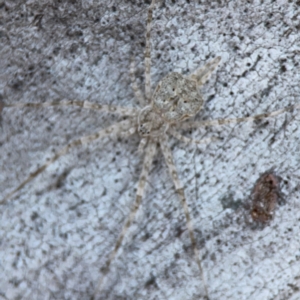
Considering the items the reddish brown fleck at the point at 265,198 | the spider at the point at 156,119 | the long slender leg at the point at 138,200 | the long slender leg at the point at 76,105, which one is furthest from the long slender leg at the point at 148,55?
the reddish brown fleck at the point at 265,198

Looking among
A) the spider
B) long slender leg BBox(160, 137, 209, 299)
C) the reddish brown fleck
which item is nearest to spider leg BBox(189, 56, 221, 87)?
the spider

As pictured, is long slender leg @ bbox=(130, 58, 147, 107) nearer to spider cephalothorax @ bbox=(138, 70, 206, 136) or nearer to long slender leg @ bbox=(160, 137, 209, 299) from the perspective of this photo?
spider cephalothorax @ bbox=(138, 70, 206, 136)

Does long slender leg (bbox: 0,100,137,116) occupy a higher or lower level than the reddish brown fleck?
higher

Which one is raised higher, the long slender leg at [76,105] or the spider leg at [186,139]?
the long slender leg at [76,105]

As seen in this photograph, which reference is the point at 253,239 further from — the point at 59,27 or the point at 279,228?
the point at 59,27

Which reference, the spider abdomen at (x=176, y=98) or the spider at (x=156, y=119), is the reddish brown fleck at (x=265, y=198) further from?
the spider abdomen at (x=176, y=98)

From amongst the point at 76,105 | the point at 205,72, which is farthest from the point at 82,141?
the point at 205,72

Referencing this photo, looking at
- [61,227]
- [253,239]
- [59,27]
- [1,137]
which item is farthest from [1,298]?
[59,27]
